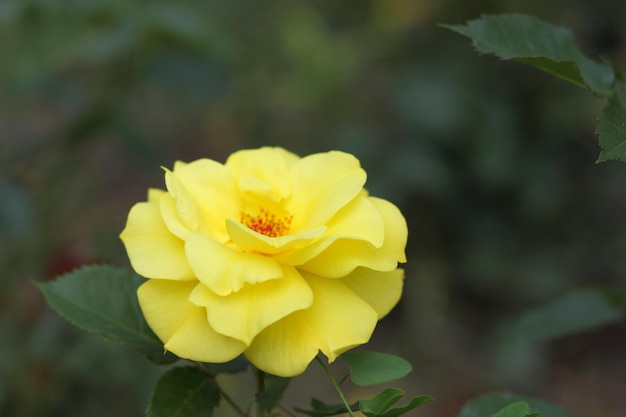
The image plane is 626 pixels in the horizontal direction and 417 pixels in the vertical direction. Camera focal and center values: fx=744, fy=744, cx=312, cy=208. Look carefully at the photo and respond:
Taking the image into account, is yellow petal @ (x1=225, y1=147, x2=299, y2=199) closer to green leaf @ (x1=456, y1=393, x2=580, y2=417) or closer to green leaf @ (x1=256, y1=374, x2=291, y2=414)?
green leaf @ (x1=256, y1=374, x2=291, y2=414)

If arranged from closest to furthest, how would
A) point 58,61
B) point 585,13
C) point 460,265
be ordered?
point 58,61 < point 585,13 < point 460,265

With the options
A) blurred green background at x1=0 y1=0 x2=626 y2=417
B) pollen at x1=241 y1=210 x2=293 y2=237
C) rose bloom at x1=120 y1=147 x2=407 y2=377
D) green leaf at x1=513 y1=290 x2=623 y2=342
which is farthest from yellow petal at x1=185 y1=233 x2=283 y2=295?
blurred green background at x1=0 y1=0 x2=626 y2=417

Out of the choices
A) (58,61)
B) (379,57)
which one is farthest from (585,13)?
(58,61)

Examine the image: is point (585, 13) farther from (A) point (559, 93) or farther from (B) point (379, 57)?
(B) point (379, 57)

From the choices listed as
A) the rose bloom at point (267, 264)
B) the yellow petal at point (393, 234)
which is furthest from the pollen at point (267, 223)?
the yellow petal at point (393, 234)

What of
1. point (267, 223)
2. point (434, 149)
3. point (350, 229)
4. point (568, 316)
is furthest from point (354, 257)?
point (434, 149)

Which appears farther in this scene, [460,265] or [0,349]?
[460,265]

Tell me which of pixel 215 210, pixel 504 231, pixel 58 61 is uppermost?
pixel 504 231
